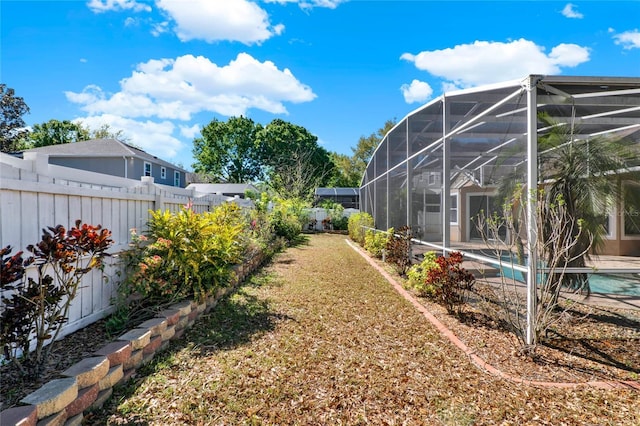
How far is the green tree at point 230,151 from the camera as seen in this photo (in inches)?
1549

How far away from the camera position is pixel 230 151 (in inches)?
1576

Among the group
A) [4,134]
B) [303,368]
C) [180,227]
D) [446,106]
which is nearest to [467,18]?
[446,106]

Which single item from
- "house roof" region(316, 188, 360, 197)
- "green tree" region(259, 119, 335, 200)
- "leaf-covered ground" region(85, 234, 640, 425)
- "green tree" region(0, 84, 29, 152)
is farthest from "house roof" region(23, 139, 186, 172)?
"leaf-covered ground" region(85, 234, 640, 425)

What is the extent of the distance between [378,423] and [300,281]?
4.63m

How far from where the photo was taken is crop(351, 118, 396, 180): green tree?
33.6 meters

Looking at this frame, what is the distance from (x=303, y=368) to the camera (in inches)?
125

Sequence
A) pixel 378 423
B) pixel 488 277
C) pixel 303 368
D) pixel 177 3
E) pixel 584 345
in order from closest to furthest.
Answer: pixel 378 423 < pixel 303 368 < pixel 584 345 < pixel 488 277 < pixel 177 3

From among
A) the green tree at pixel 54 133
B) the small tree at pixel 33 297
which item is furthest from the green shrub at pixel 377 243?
the green tree at pixel 54 133

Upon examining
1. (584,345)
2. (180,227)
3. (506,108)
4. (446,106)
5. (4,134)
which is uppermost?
(4,134)

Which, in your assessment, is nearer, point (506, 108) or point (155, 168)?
point (506, 108)

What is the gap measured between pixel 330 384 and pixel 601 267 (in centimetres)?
364

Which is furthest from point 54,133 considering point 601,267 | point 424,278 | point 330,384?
point 601,267

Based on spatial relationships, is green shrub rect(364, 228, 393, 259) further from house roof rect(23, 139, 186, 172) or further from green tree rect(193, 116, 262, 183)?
green tree rect(193, 116, 262, 183)

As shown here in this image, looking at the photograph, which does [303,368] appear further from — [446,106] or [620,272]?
[446,106]
